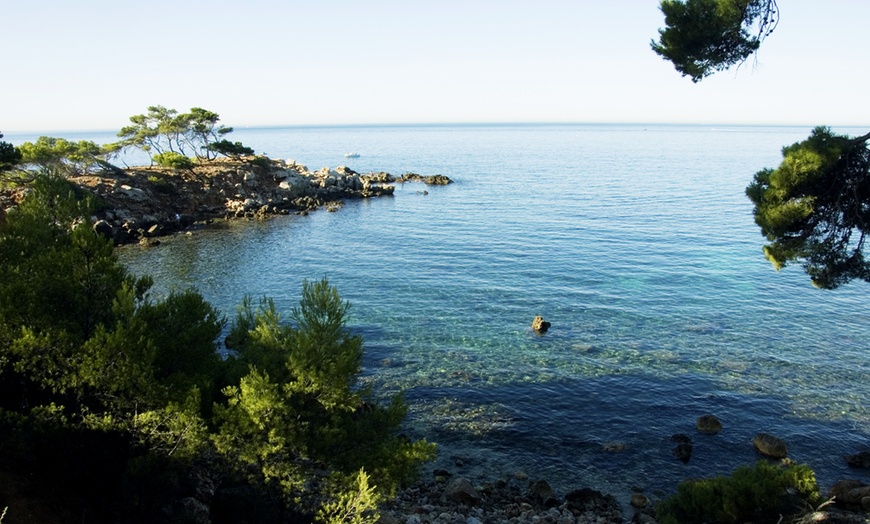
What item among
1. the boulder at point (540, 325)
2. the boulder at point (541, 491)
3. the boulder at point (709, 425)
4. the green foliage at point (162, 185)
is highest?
the green foliage at point (162, 185)

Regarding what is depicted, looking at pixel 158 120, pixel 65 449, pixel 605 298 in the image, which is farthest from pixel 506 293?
pixel 158 120

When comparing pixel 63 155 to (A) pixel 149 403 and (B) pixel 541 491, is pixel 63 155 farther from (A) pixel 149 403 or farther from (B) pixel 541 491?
(B) pixel 541 491

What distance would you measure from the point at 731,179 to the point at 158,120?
404 feet

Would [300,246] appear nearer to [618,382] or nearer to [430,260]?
[430,260]

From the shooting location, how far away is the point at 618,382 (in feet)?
114

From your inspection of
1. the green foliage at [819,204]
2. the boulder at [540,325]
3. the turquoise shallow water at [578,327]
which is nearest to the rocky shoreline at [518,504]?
the turquoise shallow water at [578,327]

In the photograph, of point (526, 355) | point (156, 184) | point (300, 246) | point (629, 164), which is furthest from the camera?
point (629, 164)

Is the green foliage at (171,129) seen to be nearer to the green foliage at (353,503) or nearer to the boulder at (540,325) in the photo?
the boulder at (540,325)

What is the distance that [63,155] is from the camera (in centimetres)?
7769

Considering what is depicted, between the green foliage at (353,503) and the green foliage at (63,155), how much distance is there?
71.6 metres

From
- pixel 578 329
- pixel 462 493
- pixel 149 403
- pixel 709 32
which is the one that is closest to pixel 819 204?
pixel 709 32

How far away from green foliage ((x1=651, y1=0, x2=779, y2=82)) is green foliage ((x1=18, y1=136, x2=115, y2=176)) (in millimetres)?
74795

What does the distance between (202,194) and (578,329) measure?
224ft

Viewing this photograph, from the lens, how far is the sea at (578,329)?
28.7 m
